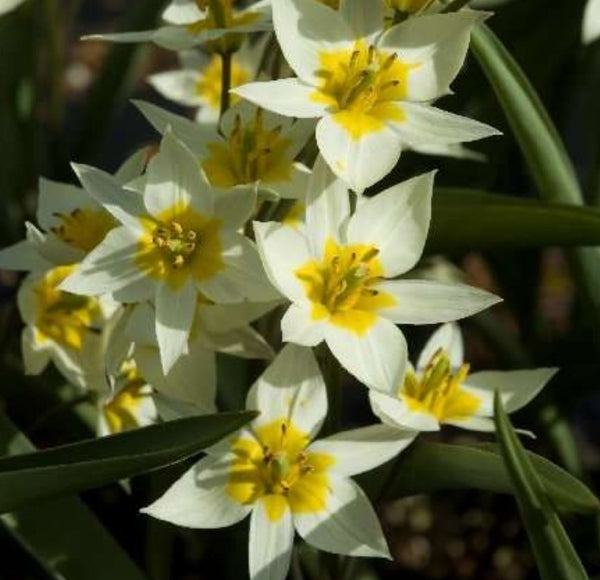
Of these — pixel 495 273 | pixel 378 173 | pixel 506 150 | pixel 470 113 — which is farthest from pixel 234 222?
pixel 495 273

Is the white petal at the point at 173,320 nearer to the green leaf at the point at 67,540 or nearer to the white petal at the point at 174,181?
the white petal at the point at 174,181

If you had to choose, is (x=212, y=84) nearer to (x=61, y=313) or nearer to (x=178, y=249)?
(x=61, y=313)

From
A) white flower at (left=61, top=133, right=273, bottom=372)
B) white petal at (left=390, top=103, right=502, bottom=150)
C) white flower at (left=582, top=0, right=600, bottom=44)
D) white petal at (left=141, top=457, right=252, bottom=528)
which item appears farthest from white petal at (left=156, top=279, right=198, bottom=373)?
white flower at (left=582, top=0, right=600, bottom=44)

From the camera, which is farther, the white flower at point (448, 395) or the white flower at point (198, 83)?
the white flower at point (198, 83)

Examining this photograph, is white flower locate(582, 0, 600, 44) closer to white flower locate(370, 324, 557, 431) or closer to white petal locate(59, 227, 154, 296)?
white flower locate(370, 324, 557, 431)

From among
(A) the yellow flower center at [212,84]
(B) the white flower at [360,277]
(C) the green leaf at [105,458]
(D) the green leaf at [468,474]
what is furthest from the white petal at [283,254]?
(A) the yellow flower center at [212,84]

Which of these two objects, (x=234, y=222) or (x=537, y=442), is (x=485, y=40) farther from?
(x=537, y=442)
